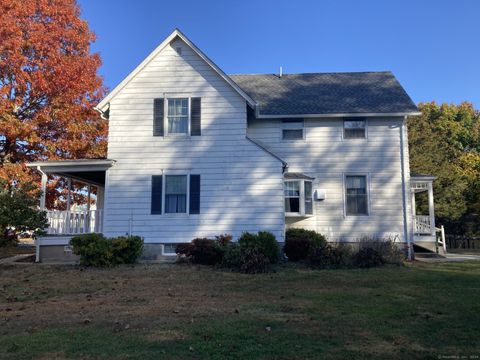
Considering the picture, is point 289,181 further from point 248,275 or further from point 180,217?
point 248,275

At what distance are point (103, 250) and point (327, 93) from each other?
455 inches

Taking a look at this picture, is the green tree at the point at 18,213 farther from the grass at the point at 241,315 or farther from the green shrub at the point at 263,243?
the green shrub at the point at 263,243

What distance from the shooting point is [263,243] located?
1328 cm

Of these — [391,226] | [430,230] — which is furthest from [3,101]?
[430,230]

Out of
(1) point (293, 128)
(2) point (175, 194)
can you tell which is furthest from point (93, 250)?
(1) point (293, 128)

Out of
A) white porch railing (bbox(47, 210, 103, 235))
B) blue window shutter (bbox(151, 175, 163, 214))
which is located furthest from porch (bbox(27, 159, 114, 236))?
blue window shutter (bbox(151, 175, 163, 214))

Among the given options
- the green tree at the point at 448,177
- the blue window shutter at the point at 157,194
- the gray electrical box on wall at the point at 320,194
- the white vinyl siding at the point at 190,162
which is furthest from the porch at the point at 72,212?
the green tree at the point at 448,177

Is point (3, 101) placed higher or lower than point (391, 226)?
higher

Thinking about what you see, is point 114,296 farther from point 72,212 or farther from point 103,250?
point 72,212

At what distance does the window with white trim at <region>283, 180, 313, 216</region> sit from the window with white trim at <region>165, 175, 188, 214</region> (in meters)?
3.90

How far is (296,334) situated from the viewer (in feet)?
19.9

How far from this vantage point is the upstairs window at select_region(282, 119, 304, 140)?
17625 millimetres

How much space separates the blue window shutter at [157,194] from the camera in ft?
50.9

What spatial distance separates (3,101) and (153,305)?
15.7 m
